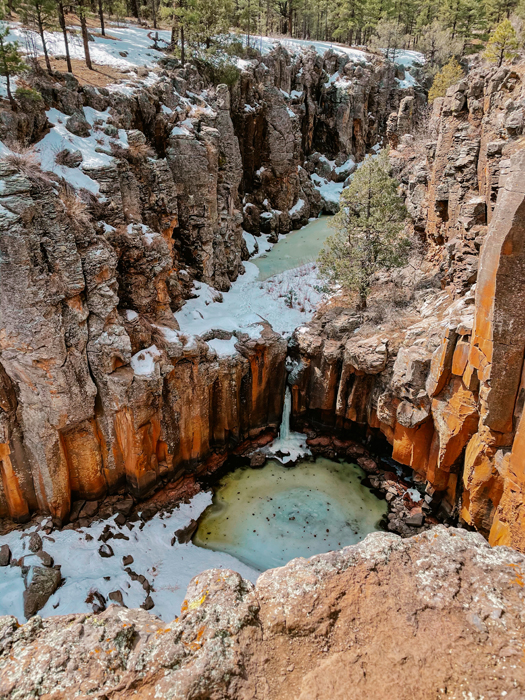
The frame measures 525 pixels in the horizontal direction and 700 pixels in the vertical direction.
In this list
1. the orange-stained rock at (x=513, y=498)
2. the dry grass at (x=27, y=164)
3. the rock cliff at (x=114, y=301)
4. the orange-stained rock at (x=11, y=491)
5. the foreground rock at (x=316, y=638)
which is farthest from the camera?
the orange-stained rock at (x=11, y=491)

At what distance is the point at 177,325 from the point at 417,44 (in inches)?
2507

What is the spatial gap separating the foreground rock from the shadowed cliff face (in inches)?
296

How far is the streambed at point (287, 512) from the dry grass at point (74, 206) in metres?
11.6

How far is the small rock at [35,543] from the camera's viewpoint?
13.8 metres

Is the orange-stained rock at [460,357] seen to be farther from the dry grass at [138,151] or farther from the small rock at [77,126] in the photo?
the small rock at [77,126]

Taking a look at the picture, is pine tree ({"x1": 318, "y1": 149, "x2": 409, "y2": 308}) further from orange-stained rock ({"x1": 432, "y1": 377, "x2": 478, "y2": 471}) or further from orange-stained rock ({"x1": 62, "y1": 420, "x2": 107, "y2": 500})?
orange-stained rock ({"x1": 62, "y1": 420, "x2": 107, "y2": 500})

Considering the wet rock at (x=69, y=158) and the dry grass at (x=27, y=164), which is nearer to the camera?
the dry grass at (x=27, y=164)

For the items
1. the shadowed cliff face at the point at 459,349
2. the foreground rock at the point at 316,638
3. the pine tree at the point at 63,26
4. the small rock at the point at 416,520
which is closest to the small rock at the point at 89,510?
the shadowed cliff face at the point at 459,349

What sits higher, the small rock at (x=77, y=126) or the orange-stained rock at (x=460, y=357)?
the small rock at (x=77, y=126)

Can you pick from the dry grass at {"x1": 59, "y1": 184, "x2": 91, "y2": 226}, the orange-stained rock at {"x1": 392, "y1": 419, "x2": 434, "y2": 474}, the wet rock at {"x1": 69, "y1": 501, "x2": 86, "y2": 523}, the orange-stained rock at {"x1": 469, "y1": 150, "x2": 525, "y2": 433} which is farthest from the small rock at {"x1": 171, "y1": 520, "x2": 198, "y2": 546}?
the dry grass at {"x1": 59, "y1": 184, "x2": 91, "y2": 226}

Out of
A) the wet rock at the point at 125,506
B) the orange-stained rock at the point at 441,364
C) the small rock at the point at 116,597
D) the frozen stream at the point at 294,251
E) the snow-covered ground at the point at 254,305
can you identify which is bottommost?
the wet rock at the point at 125,506

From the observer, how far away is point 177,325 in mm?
18062

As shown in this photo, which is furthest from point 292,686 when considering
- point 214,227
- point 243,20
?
point 243,20

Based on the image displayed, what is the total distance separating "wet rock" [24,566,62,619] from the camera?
12.3 metres
